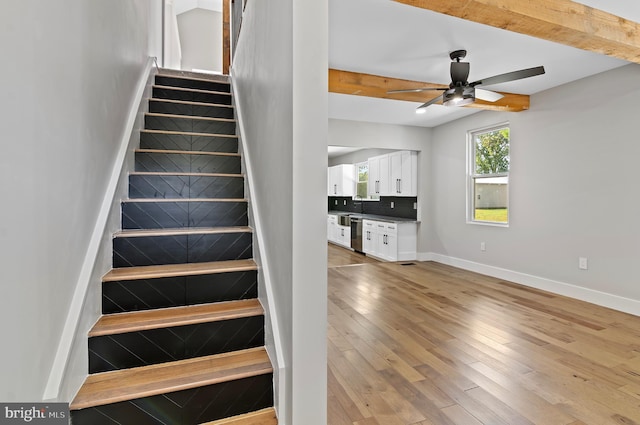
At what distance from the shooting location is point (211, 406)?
4.56ft

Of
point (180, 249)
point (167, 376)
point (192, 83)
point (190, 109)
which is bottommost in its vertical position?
point (167, 376)

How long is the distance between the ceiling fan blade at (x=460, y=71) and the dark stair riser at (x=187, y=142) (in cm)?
228

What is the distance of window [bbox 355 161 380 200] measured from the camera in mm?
7797

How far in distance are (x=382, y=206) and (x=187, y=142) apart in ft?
18.9

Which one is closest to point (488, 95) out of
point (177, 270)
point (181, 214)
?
point (181, 214)

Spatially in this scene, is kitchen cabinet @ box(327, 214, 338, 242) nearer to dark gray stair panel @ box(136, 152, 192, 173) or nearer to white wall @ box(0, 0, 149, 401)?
dark gray stair panel @ box(136, 152, 192, 173)

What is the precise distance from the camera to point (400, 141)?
6.08 m

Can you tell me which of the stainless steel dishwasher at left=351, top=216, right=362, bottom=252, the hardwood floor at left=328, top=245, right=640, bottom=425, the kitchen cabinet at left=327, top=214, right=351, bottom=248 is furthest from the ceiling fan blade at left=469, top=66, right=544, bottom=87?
the kitchen cabinet at left=327, top=214, right=351, bottom=248

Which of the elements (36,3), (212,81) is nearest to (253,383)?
(36,3)

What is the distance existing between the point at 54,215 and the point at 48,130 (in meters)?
0.32

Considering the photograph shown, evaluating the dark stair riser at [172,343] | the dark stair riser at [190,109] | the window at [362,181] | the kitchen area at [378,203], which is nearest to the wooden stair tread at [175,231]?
the dark stair riser at [172,343]

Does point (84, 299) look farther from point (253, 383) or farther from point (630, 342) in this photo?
point (630, 342)

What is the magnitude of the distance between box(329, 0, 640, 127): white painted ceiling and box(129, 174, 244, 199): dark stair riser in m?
1.63

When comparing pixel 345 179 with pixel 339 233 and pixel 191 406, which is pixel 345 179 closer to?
pixel 339 233
